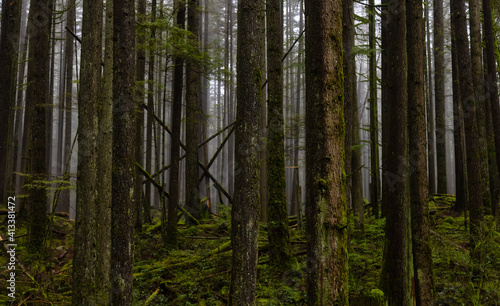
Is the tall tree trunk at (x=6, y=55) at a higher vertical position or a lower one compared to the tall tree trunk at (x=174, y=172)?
higher

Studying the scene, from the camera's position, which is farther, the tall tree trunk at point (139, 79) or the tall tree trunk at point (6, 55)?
the tall tree trunk at point (6, 55)

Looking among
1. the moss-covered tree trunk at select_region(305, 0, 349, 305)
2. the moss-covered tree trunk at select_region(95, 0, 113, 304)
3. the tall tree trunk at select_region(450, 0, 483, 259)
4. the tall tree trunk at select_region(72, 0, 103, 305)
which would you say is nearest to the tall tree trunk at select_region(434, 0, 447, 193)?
the tall tree trunk at select_region(450, 0, 483, 259)

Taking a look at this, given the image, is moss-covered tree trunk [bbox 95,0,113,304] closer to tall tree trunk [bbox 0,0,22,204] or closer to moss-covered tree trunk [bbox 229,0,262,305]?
moss-covered tree trunk [bbox 229,0,262,305]

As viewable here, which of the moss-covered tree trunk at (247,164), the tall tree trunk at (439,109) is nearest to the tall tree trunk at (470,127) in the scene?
the moss-covered tree trunk at (247,164)

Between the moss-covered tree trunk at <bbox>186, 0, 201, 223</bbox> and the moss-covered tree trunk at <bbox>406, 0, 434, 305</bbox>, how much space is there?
6.01 metres

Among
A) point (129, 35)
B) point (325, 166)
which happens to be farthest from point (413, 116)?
point (129, 35)

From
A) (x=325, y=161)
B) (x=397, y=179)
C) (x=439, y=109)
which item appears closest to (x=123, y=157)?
(x=325, y=161)

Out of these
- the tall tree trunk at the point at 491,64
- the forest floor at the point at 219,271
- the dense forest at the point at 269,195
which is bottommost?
the forest floor at the point at 219,271

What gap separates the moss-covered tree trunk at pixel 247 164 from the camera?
570 cm

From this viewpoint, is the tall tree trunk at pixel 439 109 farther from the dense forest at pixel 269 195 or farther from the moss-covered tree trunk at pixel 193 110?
the moss-covered tree trunk at pixel 193 110

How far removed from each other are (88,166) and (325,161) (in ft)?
16.0

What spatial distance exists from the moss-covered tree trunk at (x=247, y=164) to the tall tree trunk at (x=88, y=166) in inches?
112

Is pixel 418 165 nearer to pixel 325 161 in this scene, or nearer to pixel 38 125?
pixel 325 161

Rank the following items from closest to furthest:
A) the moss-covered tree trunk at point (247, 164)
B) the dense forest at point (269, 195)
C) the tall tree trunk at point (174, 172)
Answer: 1. the dense forest at point (269, 195)
2. the moss-covered tree trunk at point (247, 164)
3. the tall tree trunk at point (174, 172)
